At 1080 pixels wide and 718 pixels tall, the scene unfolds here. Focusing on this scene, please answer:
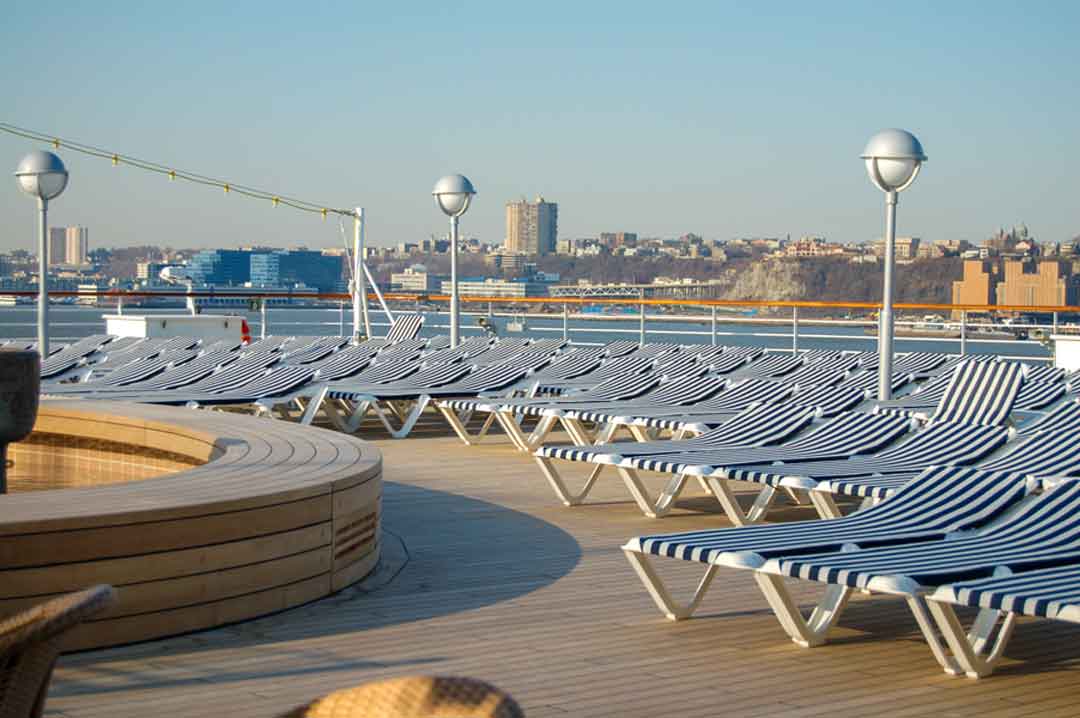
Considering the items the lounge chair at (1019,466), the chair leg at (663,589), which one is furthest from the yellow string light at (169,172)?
the chair leg at (663,589)

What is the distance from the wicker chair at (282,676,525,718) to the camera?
5.48ft

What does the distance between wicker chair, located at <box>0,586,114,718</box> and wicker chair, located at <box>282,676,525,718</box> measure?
519 millimetres

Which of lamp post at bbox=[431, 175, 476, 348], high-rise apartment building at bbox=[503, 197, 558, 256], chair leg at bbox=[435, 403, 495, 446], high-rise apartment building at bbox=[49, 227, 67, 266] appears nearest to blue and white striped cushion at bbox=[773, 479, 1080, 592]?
chair leg at bbox=[435, 403, 495, 446]

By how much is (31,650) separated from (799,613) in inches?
98.8

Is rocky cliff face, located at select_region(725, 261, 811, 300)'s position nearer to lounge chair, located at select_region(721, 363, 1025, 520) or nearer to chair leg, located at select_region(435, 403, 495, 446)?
chair leg, located at select_region(435, 403, 495, 446)

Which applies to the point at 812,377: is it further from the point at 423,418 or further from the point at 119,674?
the point at 119,674

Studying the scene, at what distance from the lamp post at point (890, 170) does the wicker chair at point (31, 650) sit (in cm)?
669

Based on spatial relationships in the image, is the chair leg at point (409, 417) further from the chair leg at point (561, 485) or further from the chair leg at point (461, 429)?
the chair leg at point (561, 485)

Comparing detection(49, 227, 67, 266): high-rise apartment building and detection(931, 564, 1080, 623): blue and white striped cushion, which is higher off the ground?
detection(49, 227, 67, 266): high-rise apartment building

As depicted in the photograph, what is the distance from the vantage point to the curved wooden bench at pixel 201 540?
151 inches

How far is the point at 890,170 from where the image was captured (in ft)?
27.4

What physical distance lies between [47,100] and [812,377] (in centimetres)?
2045

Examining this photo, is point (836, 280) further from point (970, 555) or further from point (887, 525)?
point (970, 555)

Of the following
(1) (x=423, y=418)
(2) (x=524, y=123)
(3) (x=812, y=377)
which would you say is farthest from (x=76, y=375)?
(2) (x=524, y=123)
